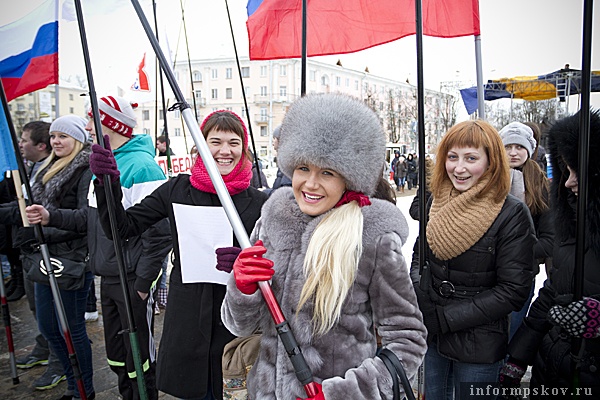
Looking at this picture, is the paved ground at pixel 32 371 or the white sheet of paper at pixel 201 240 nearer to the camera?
the white sheet of paper at pixel 201 240

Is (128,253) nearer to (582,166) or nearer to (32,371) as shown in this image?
(32,371)

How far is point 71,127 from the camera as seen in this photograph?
3.25 m

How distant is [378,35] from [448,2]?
25.6 inches

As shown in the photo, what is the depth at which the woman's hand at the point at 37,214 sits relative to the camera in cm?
281

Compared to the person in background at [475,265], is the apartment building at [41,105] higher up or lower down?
higher up

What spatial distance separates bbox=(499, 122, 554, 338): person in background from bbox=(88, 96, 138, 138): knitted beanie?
274 cm

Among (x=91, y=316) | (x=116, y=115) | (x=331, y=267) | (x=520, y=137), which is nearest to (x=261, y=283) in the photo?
(x=331, y=267)

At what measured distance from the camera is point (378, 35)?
380 cm

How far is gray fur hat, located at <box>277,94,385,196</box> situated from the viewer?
148 centimetres

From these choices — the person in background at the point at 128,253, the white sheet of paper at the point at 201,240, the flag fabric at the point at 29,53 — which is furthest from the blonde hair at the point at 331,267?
the flag fabric at the point at 29,53

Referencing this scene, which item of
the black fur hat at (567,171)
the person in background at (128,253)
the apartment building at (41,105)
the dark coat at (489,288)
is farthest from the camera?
the apartment building at (41,105)

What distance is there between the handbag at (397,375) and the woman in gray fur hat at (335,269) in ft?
0.07

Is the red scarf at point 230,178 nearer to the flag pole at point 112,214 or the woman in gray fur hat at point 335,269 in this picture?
the flag pole at point 112,214

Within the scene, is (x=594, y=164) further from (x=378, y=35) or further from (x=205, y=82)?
(x=205, y=82)
